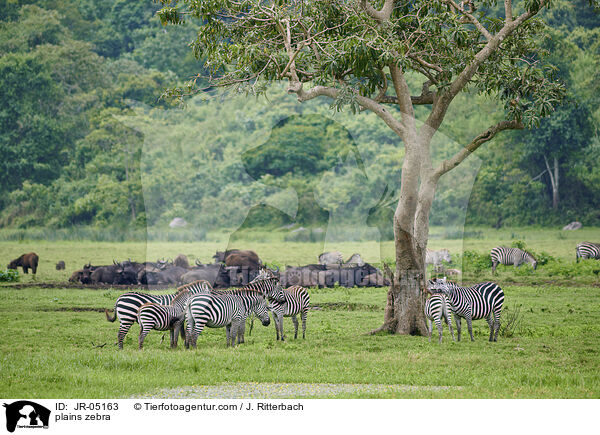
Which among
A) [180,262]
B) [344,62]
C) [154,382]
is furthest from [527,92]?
[180,262]

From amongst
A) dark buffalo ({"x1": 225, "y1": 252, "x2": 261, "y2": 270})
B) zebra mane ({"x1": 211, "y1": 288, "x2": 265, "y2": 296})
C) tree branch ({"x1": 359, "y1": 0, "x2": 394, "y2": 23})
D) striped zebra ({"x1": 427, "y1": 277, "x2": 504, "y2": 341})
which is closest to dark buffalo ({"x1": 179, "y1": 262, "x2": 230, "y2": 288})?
dark buffalo ({"x1": 225, "y1": 252, "x2": 261, "y2": 270})

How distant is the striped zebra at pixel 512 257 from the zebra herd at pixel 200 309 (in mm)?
10485

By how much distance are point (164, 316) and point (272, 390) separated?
257cm

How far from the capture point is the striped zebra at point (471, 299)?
10938 mm

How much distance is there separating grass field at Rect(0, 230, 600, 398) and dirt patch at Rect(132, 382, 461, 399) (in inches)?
3.1

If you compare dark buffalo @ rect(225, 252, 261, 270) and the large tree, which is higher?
the large tree

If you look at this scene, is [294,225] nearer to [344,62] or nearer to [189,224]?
[189,224]

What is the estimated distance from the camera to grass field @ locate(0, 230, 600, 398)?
27.4 ft

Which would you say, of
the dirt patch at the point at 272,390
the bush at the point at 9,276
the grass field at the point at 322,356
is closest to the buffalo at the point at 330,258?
the grass field at the point at 322,356

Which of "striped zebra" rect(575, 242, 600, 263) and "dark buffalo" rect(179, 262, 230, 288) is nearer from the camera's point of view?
"dark buffalo" rect(179, 262, 230, 288)

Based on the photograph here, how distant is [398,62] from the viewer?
11164 millimetres

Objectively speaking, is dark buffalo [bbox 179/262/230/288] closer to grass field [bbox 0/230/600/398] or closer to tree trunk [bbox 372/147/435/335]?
grass field [bbox 0/230/600/398]

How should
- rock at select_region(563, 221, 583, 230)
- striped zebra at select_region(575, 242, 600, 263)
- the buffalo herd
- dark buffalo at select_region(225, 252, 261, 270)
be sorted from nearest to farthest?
the buffalo herd < dark buffalo at select_region(225, 252, 261, 270) < striped zebra at select_region(575, 242, 600, 263) < rock at select_region(563, 221, 583, 230)

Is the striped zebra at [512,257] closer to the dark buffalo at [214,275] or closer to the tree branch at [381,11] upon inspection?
the dark buffalo at [214,275]
